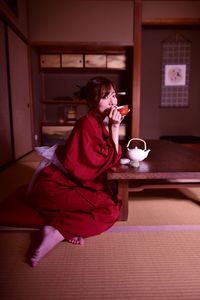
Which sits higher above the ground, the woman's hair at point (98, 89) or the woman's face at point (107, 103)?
the woman's hair at point (98, 89)

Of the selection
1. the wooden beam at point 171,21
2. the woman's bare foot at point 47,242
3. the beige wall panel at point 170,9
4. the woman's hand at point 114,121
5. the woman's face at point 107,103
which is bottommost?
the woman's bare foot at point 47,242

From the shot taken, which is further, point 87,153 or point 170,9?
point 170,9

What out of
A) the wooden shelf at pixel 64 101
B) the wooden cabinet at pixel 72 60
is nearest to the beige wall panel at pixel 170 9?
the wooden cabinet at pixel 72 60

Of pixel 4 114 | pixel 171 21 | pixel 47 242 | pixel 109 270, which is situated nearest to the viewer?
pixel 109 270

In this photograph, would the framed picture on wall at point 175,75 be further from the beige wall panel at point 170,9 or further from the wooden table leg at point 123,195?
the wooden table leg at point 123,195

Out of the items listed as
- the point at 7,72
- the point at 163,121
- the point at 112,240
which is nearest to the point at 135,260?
the point at 112,240

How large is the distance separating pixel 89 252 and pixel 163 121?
14.0ft

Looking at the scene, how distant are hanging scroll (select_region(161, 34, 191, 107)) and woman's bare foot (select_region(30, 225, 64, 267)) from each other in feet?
14.1

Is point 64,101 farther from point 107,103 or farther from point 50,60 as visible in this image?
point 107,103

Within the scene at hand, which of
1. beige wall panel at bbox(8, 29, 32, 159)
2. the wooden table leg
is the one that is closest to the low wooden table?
the wooden table leg

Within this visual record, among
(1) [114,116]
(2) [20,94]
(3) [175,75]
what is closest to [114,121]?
(1) [114,116]

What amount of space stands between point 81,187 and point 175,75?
13.9 feet

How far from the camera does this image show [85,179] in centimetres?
141

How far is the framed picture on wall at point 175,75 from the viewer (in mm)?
4938
